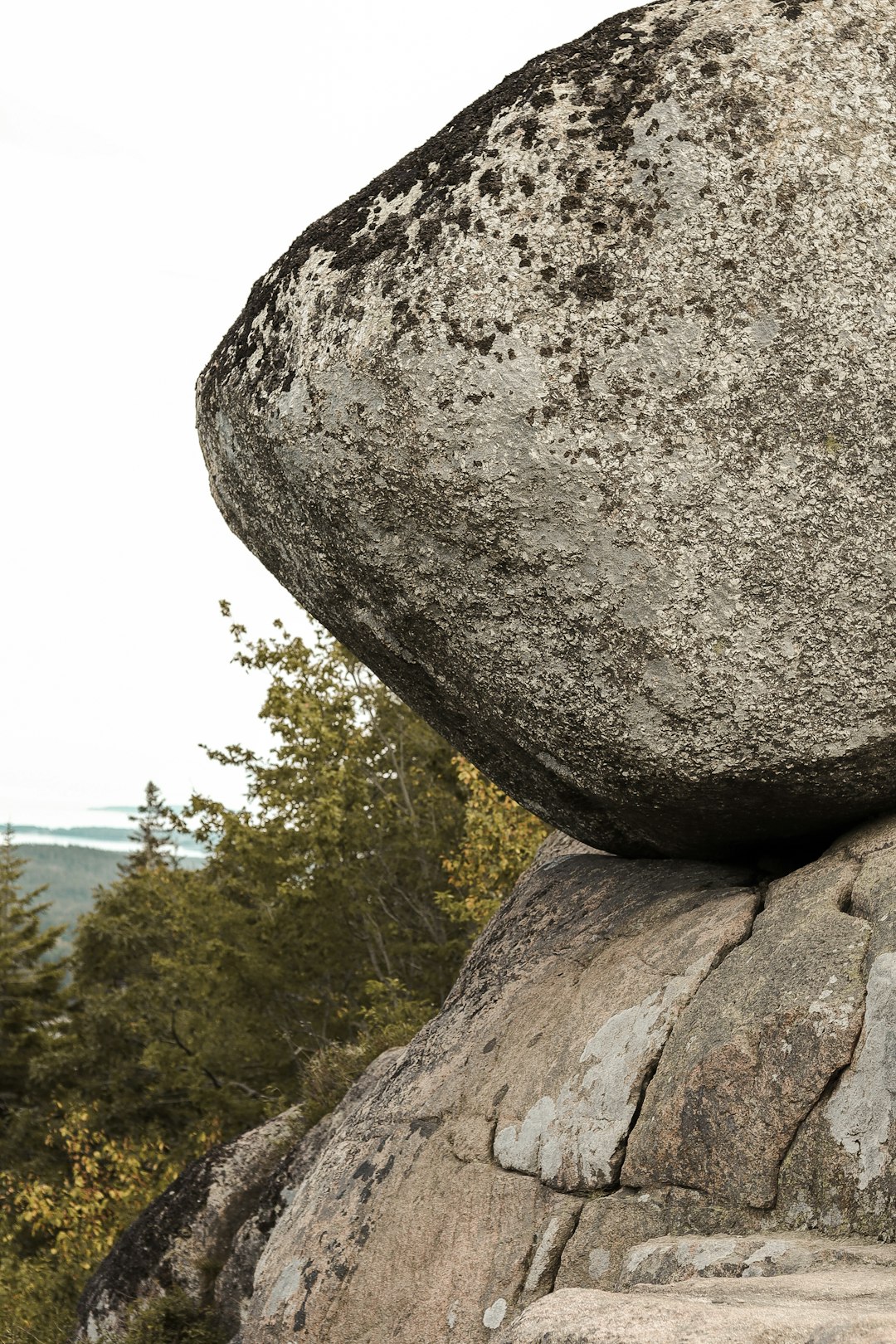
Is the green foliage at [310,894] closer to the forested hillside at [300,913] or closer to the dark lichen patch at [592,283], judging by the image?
the forested hillside at [300,913]

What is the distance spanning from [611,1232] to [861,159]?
4.95 meters

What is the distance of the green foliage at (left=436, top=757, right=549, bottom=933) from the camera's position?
20.2 m

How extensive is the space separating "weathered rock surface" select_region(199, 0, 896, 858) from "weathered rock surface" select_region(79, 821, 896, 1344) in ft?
3.41

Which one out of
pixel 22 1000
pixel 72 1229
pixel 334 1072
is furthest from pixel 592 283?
pixel 22 1000

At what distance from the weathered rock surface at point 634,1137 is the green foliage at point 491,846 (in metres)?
12.1

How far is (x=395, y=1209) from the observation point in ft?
21.3

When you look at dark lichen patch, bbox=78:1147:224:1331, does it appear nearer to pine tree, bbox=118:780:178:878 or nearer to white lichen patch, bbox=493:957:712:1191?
white lichen patch, bbox=493:957:712:1191

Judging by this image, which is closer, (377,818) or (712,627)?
(712,627)

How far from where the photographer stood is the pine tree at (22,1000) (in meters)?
39.0

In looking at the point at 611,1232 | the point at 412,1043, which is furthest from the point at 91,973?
the point at 611,1232

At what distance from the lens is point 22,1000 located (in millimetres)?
39719

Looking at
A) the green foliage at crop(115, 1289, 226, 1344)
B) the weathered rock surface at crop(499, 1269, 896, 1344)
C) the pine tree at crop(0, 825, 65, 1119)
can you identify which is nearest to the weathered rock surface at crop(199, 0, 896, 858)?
the weathered rock surface at crop(499, 1269, 896, 1344)

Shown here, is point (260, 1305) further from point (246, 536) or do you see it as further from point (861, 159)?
point (861, 159)

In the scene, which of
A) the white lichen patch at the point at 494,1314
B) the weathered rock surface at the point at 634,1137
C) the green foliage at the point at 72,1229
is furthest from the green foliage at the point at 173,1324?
the white lichen patch at the point at 494,1314
